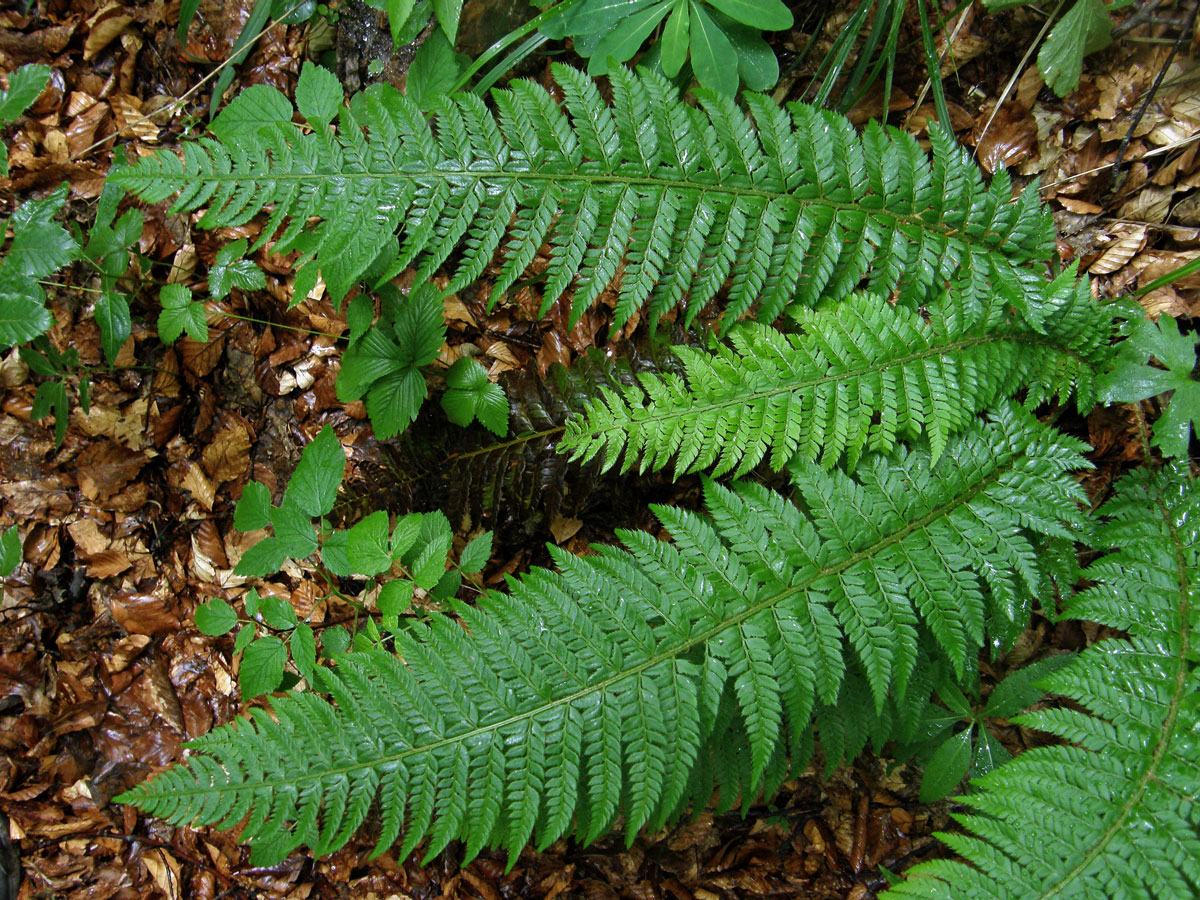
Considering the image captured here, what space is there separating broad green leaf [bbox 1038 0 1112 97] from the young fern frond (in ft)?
3.11

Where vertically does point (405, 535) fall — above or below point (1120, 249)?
→ below

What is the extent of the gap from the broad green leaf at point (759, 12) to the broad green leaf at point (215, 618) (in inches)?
113

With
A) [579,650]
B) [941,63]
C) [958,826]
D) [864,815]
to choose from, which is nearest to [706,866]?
[864,815]

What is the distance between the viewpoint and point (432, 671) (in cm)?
182

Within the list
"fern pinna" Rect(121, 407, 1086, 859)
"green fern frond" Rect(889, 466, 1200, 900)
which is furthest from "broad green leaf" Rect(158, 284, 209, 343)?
"green fern frond" Rect(889, 466, 1200, 900)

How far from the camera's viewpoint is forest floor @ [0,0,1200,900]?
2621 millimetres

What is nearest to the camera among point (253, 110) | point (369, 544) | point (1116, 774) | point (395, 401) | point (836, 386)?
point (1116, 774)

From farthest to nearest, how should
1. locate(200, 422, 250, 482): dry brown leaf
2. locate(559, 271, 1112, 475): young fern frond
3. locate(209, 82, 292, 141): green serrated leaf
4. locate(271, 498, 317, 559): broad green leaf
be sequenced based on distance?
1. locate(200, 422, 250, 482): dry brown leaf
2. locate(209, 82, 292, 141): green serrated leaf
3. locate(271, 498, 317, 559): broad green leaf
4. locate(559, 271, 1112, 475): young fern frond

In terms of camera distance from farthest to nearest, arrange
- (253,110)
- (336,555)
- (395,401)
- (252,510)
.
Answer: (253,110), (395,401), (252,510), (336,555)

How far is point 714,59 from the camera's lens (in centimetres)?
263

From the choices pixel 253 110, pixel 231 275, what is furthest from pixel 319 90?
pixel 231 275

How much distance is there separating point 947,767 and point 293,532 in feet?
7.61

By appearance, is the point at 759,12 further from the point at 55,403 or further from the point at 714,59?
the point at 55,403

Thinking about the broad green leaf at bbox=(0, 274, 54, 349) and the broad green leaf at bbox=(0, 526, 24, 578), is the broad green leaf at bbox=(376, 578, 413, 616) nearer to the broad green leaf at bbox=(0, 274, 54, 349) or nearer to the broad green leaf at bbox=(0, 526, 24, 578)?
the broad green leaf at bbox=(0, 274, 54, 349)
